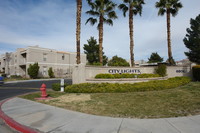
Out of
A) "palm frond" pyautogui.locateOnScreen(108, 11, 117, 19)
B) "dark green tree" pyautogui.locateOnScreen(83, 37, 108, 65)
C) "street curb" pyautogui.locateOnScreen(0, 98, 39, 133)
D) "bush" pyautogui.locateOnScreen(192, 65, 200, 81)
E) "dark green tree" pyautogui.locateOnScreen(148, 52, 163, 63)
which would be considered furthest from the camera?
"dark green tree" pyautogui.locateOnScreen(148, 52, 163, 63)

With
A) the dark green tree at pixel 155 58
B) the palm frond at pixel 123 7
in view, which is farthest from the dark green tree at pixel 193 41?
the palm frond at pixel 123 7

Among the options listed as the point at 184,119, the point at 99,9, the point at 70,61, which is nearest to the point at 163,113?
the point at 184,119

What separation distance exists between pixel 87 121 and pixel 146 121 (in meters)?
2.06

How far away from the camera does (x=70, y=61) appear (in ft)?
135

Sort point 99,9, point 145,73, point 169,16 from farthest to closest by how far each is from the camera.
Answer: point 169,16 → point 99,9 → point 145,73

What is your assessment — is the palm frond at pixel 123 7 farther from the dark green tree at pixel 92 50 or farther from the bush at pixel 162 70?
the dark green tree at pixel 92 50

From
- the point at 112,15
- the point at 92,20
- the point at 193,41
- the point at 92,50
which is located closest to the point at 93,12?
the point at 92,20

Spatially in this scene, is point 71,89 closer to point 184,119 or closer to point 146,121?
point 146,121

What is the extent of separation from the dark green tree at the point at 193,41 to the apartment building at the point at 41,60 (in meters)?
31.4

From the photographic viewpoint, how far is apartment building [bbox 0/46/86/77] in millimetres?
33541

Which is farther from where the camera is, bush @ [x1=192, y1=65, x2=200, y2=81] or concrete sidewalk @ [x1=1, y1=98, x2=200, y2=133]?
bush @ [x1=192, y1=65, x2=200, y2=81]

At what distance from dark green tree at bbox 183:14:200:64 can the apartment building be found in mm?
31426

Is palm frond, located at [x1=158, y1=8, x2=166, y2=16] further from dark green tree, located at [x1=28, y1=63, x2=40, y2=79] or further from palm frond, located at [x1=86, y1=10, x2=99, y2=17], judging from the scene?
dark green tree, located at [x1=28, y1=63, x2=40, y2=79]

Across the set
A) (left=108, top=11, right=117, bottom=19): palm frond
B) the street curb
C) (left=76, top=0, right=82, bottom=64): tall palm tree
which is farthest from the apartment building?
the street curb
